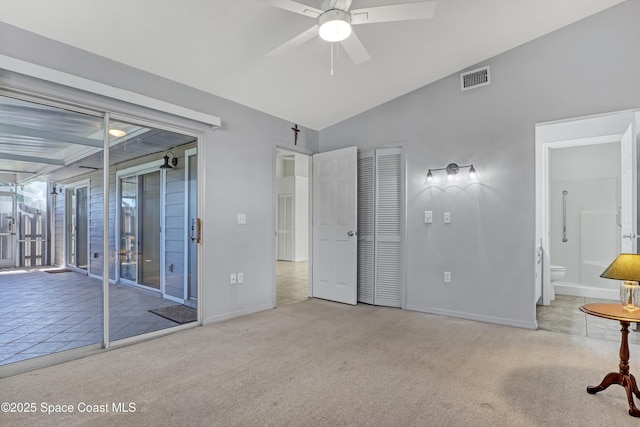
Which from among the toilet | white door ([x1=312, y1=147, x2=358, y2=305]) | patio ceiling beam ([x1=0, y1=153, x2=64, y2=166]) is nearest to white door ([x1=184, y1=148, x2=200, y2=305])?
patio ceiling beam ([x1=0, y1=153, x2=64, y2=166])

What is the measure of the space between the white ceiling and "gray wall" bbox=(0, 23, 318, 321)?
12 cm

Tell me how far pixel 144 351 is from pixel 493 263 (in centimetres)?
363

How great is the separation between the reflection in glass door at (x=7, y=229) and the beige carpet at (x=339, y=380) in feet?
4.23

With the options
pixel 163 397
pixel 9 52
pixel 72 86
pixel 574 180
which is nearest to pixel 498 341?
pixel 163 397

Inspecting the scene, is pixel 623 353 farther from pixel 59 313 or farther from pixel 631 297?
pixel 59 313

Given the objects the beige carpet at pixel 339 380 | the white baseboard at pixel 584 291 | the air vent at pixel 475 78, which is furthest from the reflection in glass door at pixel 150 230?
the white baseboard at pixel 584 291

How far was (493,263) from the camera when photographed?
12.4 feet

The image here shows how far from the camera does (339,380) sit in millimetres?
2389

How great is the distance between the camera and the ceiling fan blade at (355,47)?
242cm

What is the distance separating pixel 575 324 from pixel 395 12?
378 centimetres

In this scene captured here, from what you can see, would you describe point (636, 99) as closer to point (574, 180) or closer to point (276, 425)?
point (574, 180)

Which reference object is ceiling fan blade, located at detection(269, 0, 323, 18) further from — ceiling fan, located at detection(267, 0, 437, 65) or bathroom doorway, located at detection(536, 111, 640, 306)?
bathroom doorway, located at detection(536, 111, 640, 306)

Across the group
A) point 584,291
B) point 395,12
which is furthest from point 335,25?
point 584,291

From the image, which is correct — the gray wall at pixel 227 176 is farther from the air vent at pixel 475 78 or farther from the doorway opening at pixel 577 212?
the doorway opening at pixel 577 212
